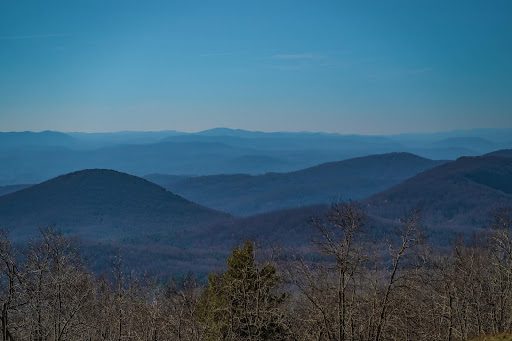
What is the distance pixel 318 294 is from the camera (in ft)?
62.0

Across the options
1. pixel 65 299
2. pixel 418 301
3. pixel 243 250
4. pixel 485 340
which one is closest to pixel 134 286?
pixel 243 250

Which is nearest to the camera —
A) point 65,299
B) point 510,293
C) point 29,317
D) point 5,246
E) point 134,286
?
point 5,246

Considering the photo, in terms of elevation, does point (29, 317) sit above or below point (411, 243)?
below

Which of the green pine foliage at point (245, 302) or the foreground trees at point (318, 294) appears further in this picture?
the green pine foliage at point (245, 302)

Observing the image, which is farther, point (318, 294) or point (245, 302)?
point (245, 302)

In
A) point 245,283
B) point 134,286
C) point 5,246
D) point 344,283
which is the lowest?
point 134,286

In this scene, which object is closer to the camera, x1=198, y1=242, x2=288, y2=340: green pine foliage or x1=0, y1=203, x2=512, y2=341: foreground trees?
x1=0, y1=203, x2=512, y2=341: foreground trees

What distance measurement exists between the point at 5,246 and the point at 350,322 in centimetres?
1160

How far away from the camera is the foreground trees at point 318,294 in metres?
17.7

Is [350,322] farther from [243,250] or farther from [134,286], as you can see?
[134,286]

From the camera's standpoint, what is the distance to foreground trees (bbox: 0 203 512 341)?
17.7 meters

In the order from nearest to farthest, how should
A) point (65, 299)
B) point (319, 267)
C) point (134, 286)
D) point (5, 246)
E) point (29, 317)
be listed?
point (5, 246) → point (319, 267) → point (29, 317) → point (65, 299) → point (134, 286)

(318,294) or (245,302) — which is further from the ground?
(318,294)

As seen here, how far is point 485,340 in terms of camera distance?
1808 centimetres
